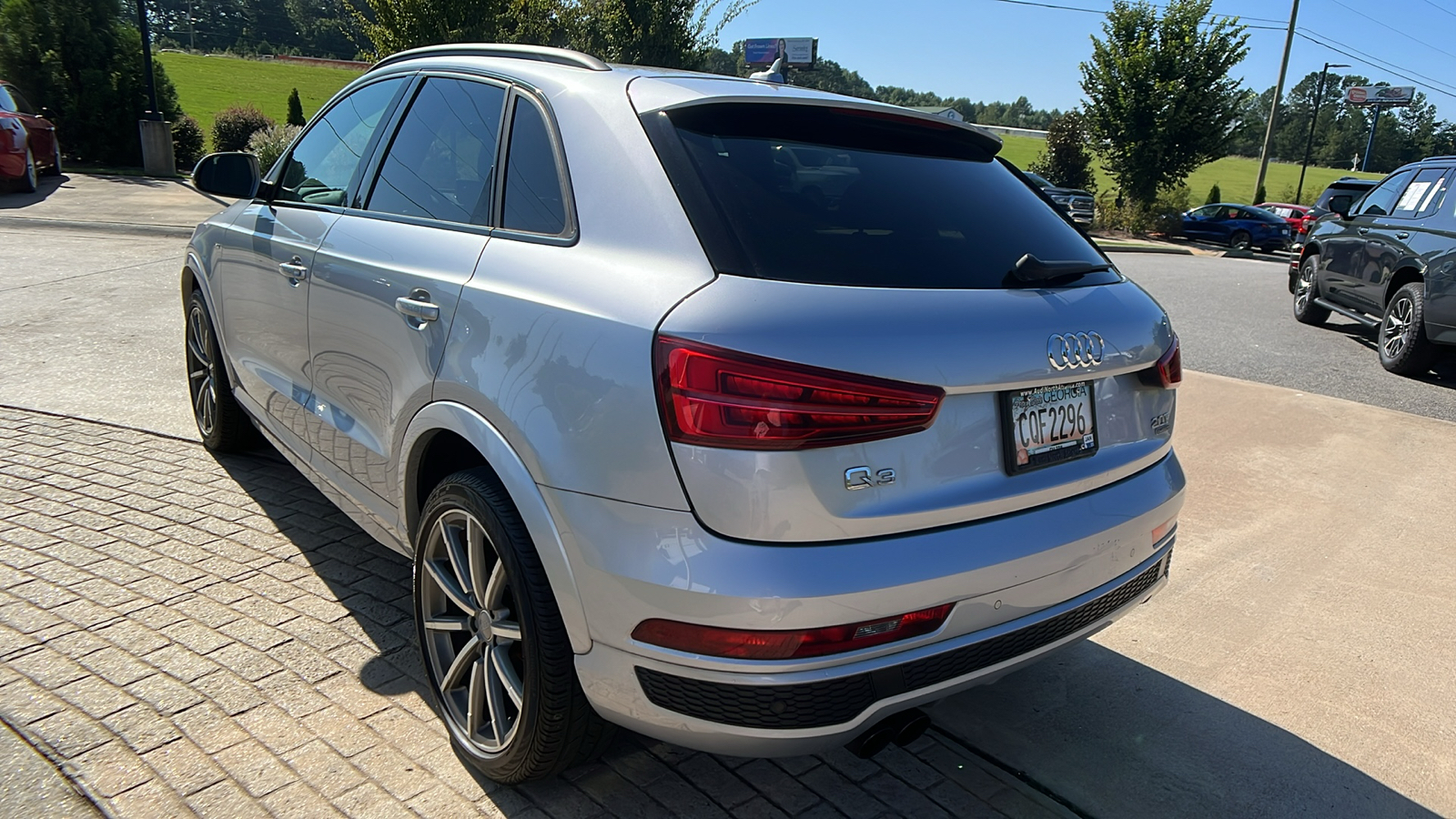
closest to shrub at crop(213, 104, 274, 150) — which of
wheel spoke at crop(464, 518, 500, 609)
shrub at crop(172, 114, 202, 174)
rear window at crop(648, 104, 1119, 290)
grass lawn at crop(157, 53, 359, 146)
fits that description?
shrub at crop(172, 114, 202, 174)

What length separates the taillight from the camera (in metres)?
2.67

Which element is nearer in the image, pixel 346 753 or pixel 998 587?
pixel 998 587

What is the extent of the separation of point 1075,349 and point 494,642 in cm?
162

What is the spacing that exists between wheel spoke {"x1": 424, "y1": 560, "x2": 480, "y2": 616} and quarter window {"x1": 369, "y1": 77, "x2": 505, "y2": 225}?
959 millimetres

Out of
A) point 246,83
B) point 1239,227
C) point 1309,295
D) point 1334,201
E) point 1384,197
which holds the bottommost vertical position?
point 1239,227

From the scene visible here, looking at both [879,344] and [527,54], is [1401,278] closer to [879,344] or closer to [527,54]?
[527,54]

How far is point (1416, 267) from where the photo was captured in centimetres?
860

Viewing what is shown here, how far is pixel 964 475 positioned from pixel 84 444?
16.2 feet

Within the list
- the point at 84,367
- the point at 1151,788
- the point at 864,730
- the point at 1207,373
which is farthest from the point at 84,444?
the point at 1207,373

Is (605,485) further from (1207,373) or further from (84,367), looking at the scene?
(1207,373)

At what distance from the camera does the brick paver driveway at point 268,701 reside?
2.59 metres

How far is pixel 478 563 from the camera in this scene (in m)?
2.54

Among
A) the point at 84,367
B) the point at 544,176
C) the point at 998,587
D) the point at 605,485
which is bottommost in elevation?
the point at 84,367

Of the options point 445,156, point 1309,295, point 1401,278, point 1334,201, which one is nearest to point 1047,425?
point 445,156
